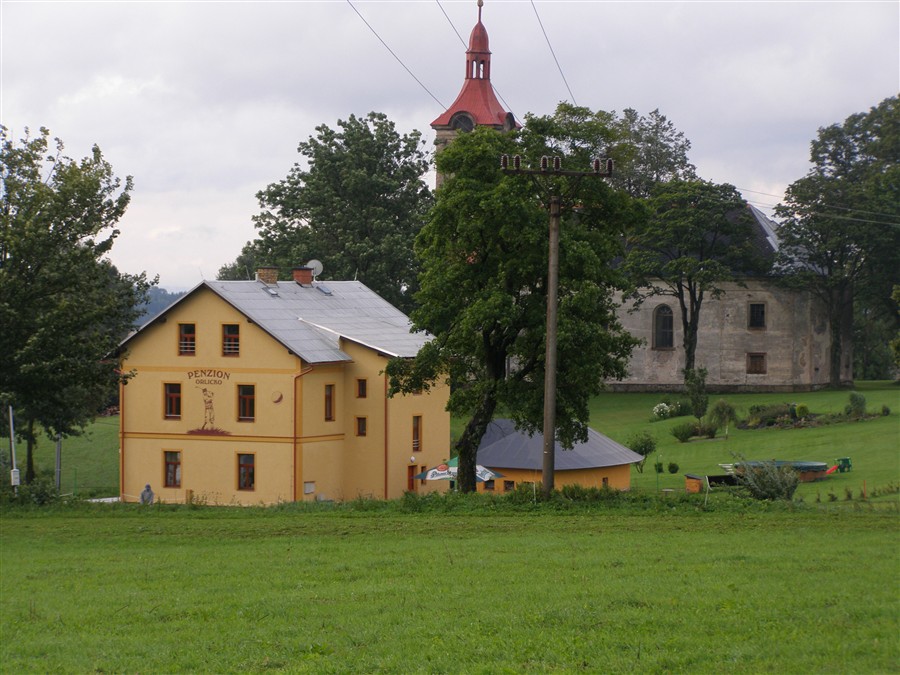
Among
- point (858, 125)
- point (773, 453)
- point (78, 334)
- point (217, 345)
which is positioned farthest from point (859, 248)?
point (78, 334)

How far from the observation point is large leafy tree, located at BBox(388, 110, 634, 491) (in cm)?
2931

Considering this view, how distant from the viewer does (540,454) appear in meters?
40.4

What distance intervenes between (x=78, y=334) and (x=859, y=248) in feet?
170

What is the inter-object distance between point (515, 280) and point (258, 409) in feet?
45.4

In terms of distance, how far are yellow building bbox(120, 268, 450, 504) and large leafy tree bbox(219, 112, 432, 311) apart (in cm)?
2100

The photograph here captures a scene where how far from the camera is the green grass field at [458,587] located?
39.5ft

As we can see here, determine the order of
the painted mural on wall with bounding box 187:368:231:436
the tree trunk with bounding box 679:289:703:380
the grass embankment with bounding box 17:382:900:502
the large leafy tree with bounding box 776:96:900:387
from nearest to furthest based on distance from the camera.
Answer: the grass embankment with bounding box 17:382:900:502 < the painted mural on wall with bounding box 187:368:231:436 < the large leafy tree with bounding box 776:96:900:387 < the tree trunk with bounding box 679:289:703:380

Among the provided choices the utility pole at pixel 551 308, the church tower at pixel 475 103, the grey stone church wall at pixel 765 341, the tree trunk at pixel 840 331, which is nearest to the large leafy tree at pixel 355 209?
the church tower at pixel 475 103

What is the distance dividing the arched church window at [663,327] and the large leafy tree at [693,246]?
2849mm

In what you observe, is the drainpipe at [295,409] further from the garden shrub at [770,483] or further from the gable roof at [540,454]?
the garden shrub at [770,483]

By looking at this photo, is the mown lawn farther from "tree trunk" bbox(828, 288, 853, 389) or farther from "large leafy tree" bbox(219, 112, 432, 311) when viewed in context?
"large leafy tree" bbox(219, 112, 432, 311)

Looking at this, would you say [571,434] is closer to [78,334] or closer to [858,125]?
[78,334]

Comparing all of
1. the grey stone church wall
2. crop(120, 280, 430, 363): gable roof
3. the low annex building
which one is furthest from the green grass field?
the grey stone church wall

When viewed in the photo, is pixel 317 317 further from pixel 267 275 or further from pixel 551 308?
pixel 551 308
